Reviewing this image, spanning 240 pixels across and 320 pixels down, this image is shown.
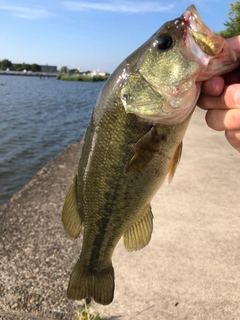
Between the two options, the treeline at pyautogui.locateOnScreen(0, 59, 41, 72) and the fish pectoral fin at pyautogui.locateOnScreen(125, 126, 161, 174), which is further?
the treeline at pyautogui.locateOnScreen(0, 59, 41, 72)

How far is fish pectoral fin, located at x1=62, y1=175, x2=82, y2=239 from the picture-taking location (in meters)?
2.54

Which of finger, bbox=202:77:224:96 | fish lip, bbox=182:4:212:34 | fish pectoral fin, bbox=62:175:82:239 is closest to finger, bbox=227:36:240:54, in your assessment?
finger, bbox=202:77:224:96

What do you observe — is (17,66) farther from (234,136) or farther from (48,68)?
(234,136)

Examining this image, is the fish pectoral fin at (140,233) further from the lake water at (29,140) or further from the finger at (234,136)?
the lake water at (29,140)

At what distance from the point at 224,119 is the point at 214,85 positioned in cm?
26

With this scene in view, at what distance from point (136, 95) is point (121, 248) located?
334 centimetres

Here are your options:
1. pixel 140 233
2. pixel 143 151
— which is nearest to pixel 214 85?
pixel 143 151

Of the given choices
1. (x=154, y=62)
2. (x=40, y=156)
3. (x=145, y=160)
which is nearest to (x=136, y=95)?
(x=154, y=62)

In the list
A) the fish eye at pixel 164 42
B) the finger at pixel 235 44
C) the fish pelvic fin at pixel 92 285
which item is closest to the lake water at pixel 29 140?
the fish pelvic fin at pixel 92 285

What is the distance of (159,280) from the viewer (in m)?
4.32

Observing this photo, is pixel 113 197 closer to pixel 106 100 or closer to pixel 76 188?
pixel 76 188

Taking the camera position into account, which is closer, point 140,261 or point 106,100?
point 106,100

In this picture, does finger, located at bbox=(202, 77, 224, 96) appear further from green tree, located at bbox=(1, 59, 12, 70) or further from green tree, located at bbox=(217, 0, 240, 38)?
green tree, located at bbox=(1, 59, 12, 70)

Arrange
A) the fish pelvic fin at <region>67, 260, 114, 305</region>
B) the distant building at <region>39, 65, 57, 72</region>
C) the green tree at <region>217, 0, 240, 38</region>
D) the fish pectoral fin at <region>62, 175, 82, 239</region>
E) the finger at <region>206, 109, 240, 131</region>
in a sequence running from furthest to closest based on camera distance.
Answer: the distant building at <region>39, 65, 57, 72</region> < the green tree at <region>217, 0, 240, 38</region> < the fish pelvic fin at <region>67, 260, 114, 305</region> < the fish pectoral fin at <region>62, 175, 82, 239</region> < the finger at <region>206, 109, 240, 131</region>
